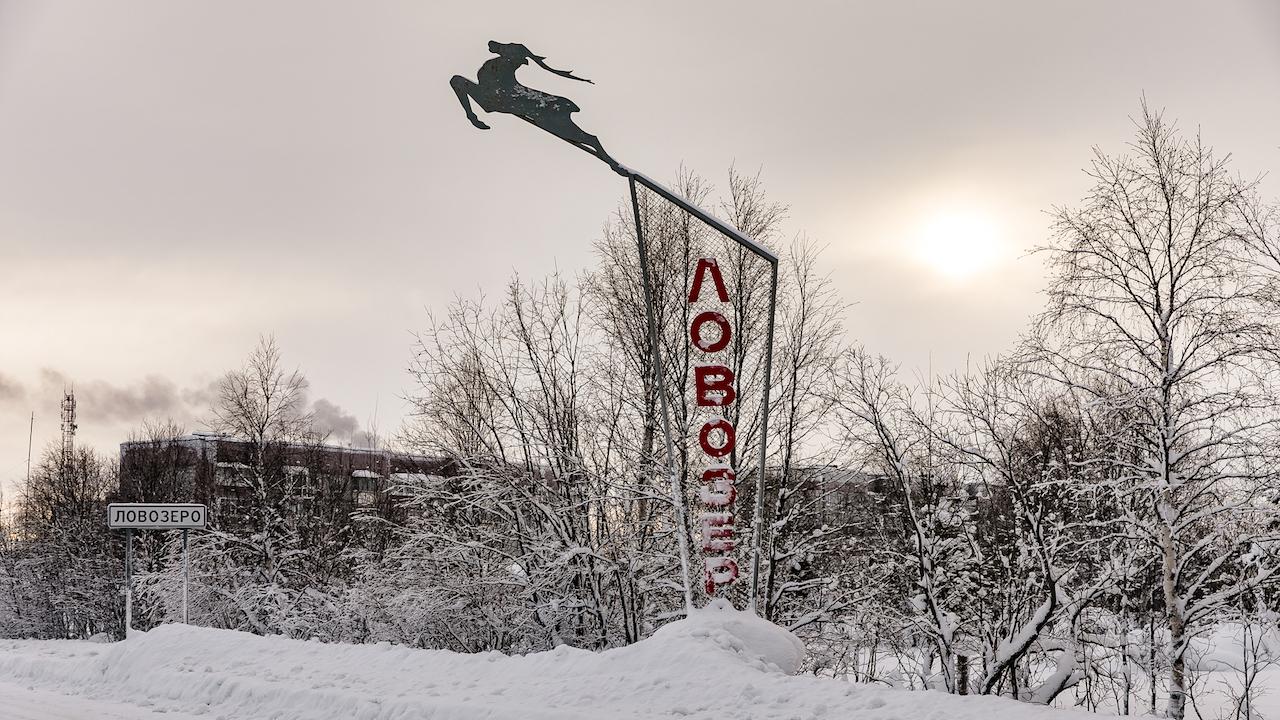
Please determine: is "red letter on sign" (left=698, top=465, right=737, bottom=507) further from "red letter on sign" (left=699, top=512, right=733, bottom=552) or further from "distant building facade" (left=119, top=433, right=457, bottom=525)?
"distant building facade" (left=119, top=433, right=457, bottom=525)

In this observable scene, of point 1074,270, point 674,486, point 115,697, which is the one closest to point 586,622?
point 674,486

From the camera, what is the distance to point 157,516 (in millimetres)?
20109

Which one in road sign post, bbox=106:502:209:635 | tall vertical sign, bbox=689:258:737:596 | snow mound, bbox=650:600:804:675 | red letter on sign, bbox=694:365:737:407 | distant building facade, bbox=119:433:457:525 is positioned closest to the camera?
snow mound, bbox=650:600:804:675

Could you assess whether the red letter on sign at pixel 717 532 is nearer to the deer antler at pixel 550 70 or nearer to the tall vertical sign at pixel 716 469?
the tall vertical sign at pixel 716 469

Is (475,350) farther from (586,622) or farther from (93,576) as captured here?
(93,576)

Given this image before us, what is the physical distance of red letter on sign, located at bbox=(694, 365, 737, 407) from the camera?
13656 mm

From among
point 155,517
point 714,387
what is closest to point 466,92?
point 714,387

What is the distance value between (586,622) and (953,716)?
1452cm

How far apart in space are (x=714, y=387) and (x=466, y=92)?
4803 mm

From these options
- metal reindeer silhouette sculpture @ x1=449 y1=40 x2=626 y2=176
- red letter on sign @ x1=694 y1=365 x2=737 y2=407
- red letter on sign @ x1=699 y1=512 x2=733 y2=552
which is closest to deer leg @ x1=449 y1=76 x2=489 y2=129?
metal reindeer silhouette sculpture @ x1=449 y1=40 x2=626 y2=176

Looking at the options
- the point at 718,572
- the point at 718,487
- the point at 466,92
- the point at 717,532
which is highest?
the point at 466,92

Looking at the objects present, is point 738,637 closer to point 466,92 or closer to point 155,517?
point 466,92

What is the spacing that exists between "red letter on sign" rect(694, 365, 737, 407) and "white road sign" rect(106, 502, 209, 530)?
1077 centimetres

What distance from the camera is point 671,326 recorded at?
870 inches
